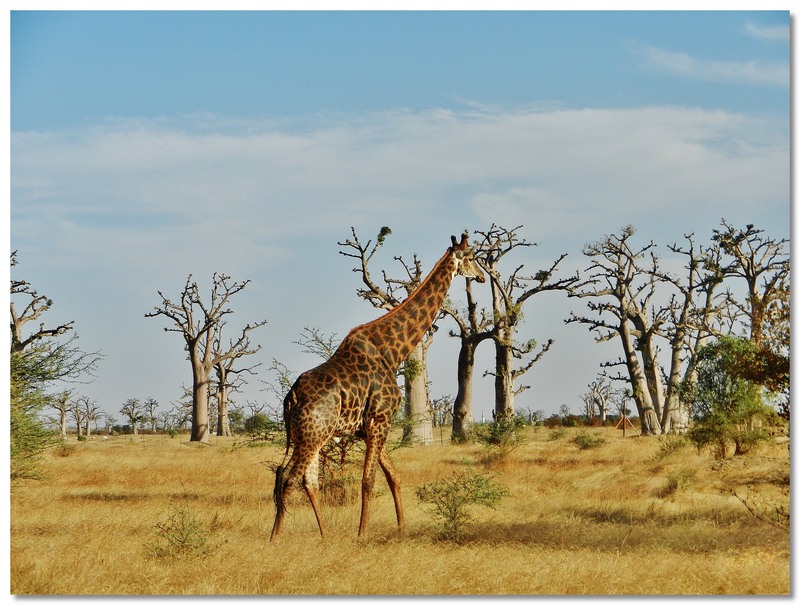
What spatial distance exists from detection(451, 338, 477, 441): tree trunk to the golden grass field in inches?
455

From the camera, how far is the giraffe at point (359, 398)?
11.2 metres

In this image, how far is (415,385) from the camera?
30.7 m

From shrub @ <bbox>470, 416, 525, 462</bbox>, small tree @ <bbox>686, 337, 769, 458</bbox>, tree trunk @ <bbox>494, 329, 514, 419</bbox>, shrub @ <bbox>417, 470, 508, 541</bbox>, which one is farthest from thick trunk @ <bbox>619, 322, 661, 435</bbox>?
shrub @ <bbox>417, 470, 508, 541</bbox>

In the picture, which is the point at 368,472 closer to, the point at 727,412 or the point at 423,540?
the point at 423,540

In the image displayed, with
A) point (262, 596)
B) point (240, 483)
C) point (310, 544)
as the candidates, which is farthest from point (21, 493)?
point (262, 596)

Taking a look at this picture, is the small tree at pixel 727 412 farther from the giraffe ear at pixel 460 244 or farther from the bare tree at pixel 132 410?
the bare tree at pixel 132 410

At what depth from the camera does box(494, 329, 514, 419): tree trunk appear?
3223 centimetres

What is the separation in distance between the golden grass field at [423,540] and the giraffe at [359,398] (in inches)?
26.9

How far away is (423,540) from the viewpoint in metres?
11.5

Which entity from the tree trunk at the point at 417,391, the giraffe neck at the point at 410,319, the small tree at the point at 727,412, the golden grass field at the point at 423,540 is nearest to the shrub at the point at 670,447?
the small tree at the point at 727,412

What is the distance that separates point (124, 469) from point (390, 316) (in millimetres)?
13544

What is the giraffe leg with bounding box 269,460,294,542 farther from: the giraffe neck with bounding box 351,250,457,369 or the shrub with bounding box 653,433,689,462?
the shrub with bounding box 653,433,689,462

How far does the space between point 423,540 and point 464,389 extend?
21.4m

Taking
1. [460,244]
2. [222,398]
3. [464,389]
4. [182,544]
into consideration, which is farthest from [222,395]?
[182,544]
